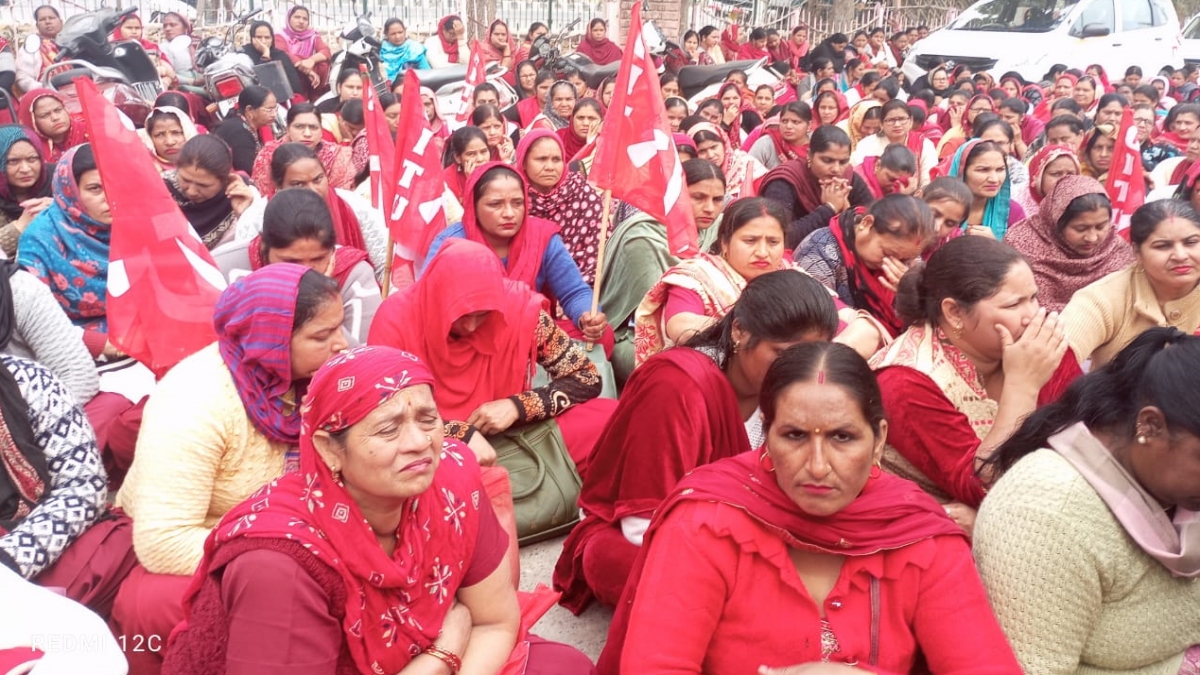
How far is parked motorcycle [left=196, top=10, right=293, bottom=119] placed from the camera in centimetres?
843

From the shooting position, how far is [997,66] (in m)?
13.1

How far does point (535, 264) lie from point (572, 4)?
15257mm

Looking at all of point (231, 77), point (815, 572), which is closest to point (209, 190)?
point (815, 572)

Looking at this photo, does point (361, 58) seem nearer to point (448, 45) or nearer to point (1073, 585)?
point (448, 45)

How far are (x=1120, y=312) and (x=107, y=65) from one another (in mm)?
8513

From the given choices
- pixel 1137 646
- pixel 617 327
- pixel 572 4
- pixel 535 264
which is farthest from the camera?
pixel 572 4

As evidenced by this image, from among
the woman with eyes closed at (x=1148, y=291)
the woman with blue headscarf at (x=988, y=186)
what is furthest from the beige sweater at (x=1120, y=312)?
the woman with blue headscarf at (x=988, y=186)

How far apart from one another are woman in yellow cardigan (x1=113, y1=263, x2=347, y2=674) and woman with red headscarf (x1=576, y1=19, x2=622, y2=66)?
1067cm

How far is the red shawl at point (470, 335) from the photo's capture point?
322 centimetres

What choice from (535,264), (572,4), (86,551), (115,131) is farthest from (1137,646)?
(572,4)

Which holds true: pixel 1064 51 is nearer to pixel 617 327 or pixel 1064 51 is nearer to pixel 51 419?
pixel 617 327

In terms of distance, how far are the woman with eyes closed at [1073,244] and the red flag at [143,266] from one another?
3.22 meters

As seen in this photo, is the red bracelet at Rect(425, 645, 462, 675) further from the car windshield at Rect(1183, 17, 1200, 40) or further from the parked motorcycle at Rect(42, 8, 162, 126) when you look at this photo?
the car windshield at Rect(1183, 17, 1200, 40)

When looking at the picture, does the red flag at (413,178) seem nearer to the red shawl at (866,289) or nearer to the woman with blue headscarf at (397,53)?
the red shawl at (866,289)
